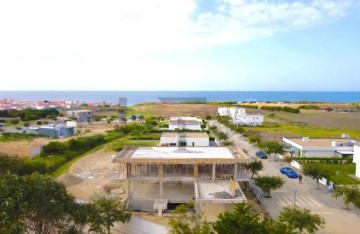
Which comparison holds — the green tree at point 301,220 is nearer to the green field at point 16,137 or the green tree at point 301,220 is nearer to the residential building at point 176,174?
the residential building at point 176,174

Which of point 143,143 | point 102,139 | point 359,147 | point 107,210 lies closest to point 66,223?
point 107,210

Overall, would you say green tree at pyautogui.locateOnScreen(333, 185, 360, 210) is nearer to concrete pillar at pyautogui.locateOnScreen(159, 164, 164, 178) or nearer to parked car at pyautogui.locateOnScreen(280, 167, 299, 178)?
parked car at pyautogui.locateOnScreen(280, 167, 299, 178)

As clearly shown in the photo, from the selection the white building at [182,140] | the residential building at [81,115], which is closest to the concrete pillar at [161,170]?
the white building at [182,140]

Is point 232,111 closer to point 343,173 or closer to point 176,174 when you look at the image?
point 343,173

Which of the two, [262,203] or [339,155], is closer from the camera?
[262,203]

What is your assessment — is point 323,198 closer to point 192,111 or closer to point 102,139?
point 102,139
